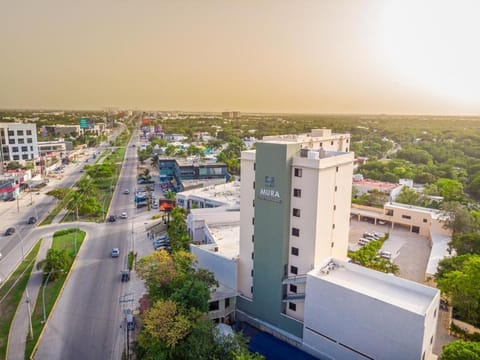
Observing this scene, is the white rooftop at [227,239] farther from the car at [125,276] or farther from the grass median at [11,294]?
the grass median at [11,294]

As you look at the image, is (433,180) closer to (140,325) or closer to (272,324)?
(272,324)

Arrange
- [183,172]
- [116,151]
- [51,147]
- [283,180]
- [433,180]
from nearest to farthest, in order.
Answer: [283,180] < [183,172] < [433,180] < [51,147] < [116,151]

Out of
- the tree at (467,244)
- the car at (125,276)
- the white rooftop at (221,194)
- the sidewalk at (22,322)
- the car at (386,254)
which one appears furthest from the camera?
the white rooftop at (221,194)

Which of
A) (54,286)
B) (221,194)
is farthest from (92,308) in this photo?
(221,194)

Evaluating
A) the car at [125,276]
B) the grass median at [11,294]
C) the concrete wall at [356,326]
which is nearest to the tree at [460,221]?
the concrete wall at [356,326]

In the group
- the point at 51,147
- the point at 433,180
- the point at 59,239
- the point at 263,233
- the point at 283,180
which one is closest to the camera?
the point at 283,180

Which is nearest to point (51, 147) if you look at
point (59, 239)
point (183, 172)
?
point (183, 172)

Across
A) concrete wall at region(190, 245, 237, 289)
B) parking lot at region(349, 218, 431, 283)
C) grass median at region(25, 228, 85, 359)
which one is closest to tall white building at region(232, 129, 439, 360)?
concrete wall at region(190, 245, 237, 289)
